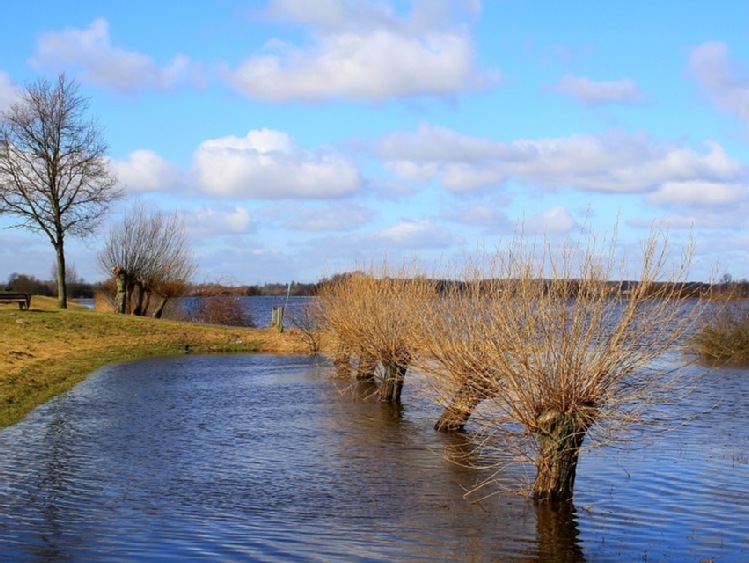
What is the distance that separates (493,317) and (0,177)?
116 ft

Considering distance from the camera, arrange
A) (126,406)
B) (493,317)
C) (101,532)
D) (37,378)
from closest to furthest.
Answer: (101,532) < (493,317) < (126,406) < (37,378)

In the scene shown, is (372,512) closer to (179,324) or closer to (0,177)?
(179,324)

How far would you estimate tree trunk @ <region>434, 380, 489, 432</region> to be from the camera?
13.0 m

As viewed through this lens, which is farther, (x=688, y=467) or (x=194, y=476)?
(x=688, y=467)

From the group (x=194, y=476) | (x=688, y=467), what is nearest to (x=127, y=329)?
(x=194, y=476)

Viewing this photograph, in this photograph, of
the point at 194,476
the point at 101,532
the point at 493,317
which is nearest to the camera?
the point at 101,532

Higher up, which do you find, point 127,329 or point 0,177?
point 0,177

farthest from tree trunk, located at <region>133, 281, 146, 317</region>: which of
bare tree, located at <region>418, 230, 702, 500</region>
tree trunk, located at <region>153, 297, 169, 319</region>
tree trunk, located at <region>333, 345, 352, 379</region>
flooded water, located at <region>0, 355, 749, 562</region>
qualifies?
bare tree, located at <region>418, 230, 702, 500</region>

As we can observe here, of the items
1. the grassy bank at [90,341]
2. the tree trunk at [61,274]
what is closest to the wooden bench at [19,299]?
the grassy bank at [90,341]

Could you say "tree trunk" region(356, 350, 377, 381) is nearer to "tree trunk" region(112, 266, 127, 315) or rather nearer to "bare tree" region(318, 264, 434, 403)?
"bare tree" region(318, 264, 434, 403)

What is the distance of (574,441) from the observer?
36.0 feet

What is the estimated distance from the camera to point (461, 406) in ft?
44.6

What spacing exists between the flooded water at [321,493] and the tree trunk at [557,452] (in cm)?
26

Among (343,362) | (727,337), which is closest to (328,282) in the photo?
(343,362)
